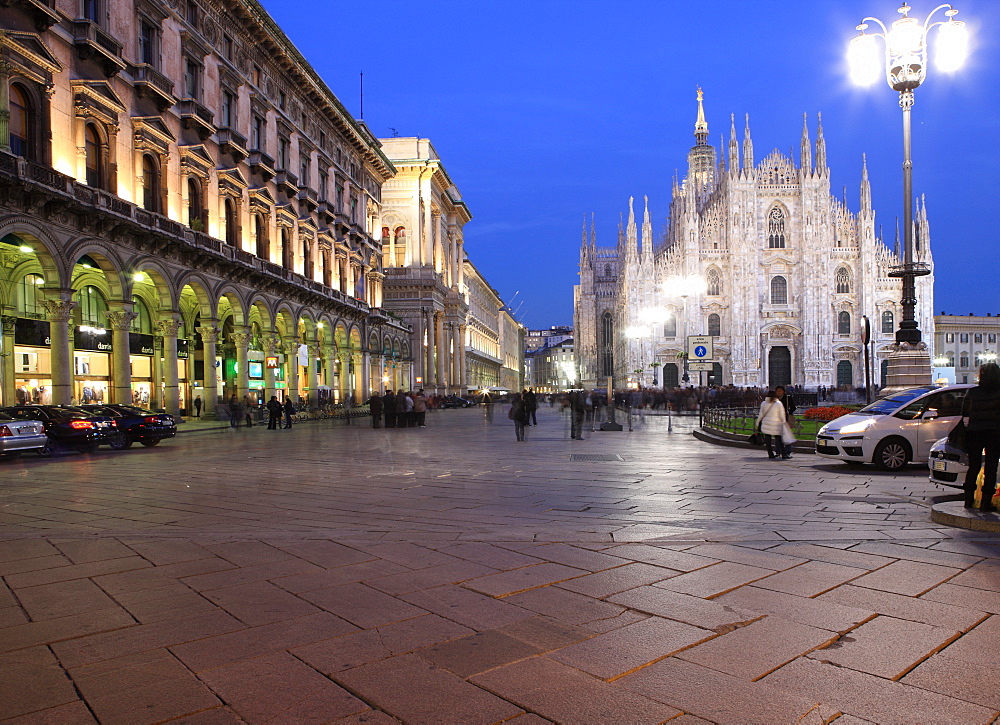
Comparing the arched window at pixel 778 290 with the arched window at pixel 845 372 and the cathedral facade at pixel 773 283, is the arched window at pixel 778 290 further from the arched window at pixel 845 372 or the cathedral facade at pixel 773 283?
the arched window at pixel 845 372

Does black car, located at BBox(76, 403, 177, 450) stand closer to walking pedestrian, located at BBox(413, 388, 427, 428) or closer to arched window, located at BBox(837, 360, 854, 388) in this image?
walking pedestrian, located at BBox(413, 388, 427, 428)

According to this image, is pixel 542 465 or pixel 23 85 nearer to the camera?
pixel 542 465

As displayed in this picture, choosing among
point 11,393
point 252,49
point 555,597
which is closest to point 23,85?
point 11,393

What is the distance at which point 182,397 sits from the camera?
111 ft

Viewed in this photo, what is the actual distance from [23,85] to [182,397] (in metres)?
16.1

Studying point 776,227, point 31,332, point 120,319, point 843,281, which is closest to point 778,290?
point 843,281

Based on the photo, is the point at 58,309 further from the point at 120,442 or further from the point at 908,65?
the point at 908,65

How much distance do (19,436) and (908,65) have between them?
72.3ft

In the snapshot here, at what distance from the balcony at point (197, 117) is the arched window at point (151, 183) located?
2587 millimetres

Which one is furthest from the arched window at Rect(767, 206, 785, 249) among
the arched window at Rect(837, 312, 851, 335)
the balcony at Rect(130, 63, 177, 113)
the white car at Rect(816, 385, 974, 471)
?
the white car at Rect(816, 385, 974, 471)

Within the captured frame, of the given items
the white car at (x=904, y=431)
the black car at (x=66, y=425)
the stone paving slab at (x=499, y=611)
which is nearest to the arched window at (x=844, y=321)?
the white car at (x=904, y=431)

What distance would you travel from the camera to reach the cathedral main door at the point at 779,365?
7606 cm

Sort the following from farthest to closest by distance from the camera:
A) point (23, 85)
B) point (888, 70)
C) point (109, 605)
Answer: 1. point (23, 85)
2. point (888, 70)
3. point (109, 605)

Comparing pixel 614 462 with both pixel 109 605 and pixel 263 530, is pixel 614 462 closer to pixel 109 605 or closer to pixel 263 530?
pixel 263 530
